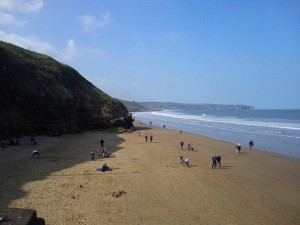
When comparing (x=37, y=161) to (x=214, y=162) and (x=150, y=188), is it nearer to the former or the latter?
(x=150, y=188)

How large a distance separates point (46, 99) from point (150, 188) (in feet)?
102

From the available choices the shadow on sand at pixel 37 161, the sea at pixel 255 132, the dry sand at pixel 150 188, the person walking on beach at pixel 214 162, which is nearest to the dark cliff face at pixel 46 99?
the shadow on sand at pixel 37 161

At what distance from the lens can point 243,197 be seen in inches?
725

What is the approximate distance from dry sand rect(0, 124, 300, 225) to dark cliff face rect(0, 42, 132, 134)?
1020 cm

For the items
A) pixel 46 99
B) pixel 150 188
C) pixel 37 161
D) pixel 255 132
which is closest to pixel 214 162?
pixel 150 188

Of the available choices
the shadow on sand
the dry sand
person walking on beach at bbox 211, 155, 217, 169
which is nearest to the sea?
the dry sand

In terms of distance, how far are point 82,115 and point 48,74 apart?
9173mm

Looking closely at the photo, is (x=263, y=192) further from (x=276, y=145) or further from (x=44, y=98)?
(x=44, y=98)

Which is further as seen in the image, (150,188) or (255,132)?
(255,132)

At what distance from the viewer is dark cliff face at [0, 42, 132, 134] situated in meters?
39.8

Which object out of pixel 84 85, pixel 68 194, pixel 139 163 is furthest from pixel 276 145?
pixel 84 85

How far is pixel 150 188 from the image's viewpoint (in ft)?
64.3

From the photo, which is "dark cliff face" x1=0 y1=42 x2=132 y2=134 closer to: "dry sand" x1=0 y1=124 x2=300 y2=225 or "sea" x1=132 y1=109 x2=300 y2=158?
"dry sand" x1=0 y1=124 x2=300 y2=225

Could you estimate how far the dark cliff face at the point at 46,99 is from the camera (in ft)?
130
